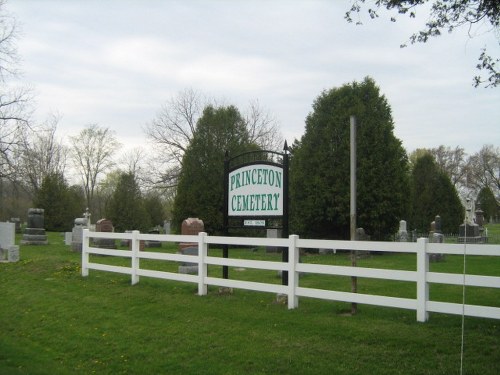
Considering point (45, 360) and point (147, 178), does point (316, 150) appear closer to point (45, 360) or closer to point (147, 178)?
point (45, 360)

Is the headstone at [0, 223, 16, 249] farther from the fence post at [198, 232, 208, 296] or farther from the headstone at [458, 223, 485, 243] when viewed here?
the headstone at [458, 223, 485, 243]

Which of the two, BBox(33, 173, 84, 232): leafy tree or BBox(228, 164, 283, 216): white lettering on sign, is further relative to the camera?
BBox(33, 173, 84, 232): leafy tree

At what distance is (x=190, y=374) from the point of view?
7.00 metres

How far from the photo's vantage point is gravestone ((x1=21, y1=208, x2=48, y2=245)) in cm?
2858

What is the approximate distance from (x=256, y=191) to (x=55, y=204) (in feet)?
115

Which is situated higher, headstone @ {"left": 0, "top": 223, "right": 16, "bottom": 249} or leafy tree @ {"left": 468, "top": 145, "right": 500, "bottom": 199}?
leafy tree @ {"left": 468, "top": 145, "right": 500, "bottom": 199}

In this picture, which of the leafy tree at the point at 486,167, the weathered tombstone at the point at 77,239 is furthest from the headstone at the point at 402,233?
the leafy tree at the point at 486,167

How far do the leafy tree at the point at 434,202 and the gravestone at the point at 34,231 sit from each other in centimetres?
2195

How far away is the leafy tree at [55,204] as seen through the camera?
42406 mm

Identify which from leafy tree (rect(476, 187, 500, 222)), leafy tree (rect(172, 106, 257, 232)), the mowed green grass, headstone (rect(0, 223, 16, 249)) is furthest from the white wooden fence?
leafy tree (rect(476, 187, 500, 222))

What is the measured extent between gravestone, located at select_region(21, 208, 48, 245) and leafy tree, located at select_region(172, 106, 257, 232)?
23.5 ft

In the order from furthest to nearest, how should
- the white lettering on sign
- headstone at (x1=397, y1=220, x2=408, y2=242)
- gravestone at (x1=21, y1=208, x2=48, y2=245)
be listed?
gravestone at (x1=21, y1=208, x2=48, y2=245), headstone at (x1=397, y1=220, x2=408, y2=242), the white lettering on sign

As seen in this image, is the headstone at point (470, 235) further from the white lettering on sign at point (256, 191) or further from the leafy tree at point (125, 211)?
the white lettering on sign at point (256, 191)

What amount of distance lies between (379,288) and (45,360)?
21.7 feet
